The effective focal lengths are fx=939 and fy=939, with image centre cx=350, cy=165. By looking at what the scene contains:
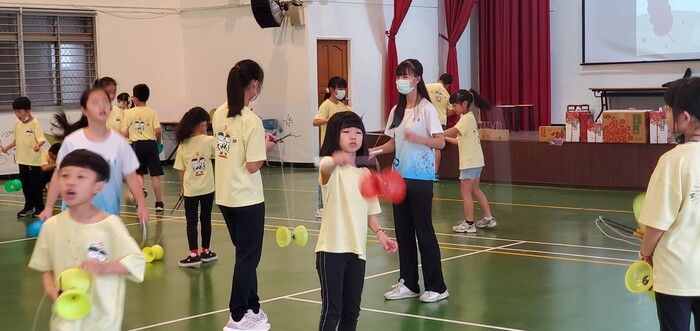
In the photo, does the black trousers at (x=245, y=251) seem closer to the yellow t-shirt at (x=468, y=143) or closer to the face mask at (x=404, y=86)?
the face mask at (x=404, y=86)

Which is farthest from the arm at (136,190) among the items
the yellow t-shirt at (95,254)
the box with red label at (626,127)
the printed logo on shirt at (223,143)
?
the box with red label at (626,127)

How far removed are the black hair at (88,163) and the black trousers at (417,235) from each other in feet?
11.3

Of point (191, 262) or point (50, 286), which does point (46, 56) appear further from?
point (50, 286)

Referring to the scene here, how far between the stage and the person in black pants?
6132mm

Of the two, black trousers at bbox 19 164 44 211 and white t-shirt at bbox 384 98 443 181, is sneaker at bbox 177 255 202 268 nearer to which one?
white t-shirt at bbox 384 98 443 181

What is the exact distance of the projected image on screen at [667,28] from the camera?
18.3 m

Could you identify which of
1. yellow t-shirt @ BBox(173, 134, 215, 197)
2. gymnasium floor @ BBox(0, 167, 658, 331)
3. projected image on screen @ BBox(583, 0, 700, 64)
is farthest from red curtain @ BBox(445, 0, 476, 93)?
yellow t-shirt @ BBox(173, 134, 215, 197)

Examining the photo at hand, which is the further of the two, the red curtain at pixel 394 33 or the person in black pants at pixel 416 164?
the red curtain at pixel 394 33

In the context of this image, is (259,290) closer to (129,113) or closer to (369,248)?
(369,248)

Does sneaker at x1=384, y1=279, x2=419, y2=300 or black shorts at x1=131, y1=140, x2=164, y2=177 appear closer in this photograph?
sneaker at x1=384, y1=279, x2=419, y2=300

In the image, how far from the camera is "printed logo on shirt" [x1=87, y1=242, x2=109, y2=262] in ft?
13.0

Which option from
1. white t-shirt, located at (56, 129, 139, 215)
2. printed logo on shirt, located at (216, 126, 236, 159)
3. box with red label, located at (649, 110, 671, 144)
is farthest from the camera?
box with red label, located at (649, 110, 671, 144)

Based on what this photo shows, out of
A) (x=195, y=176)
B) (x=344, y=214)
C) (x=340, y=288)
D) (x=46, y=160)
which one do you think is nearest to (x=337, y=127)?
(x=344, y=214)

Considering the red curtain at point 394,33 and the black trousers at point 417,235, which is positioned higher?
the red curtain at point 394,33
